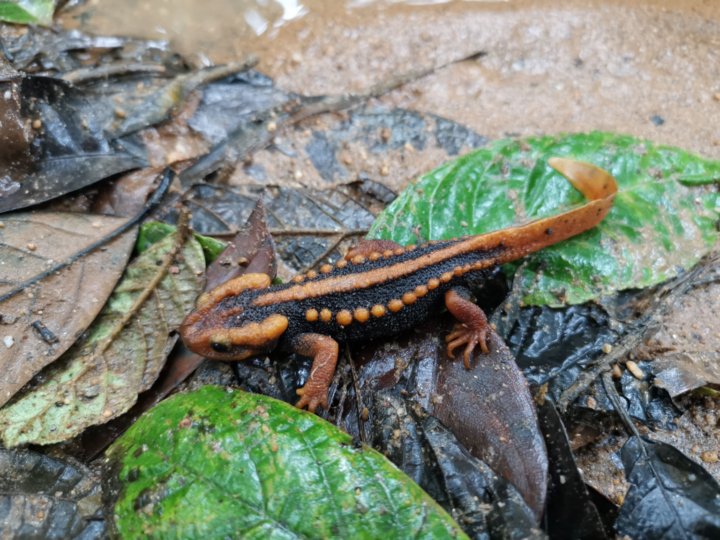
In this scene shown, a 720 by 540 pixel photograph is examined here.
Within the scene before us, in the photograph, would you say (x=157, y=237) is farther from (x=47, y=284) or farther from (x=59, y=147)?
(x=59, y=147)

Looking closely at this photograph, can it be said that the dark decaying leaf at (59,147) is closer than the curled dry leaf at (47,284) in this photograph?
No

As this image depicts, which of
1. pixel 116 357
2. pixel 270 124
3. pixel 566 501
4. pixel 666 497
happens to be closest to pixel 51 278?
pixel 116 357

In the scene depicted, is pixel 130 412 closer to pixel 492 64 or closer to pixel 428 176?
pixel 428 176

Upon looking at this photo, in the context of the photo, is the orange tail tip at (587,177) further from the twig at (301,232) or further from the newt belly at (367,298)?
the twig at (301,232)

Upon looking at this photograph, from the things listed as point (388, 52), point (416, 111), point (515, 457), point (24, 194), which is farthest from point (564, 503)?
point (388, 52)

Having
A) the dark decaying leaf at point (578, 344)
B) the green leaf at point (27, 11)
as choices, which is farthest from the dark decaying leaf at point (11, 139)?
the dark decaying leaf at point (578, 344)

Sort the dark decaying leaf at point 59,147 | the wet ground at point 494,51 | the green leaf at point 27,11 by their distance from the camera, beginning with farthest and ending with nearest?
the green leaf at point 27,11
the wet ground at point 494,51
the dark decaying leaf at point 59,147

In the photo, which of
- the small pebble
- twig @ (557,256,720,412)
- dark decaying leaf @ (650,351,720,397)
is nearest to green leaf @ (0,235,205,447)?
twig @ (557,256,720,412)

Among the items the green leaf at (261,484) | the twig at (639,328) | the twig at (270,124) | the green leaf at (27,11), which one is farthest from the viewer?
the green leaf at (27,11)

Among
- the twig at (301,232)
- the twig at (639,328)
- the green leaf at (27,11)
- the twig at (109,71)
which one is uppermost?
the green leaf at (27,11)
